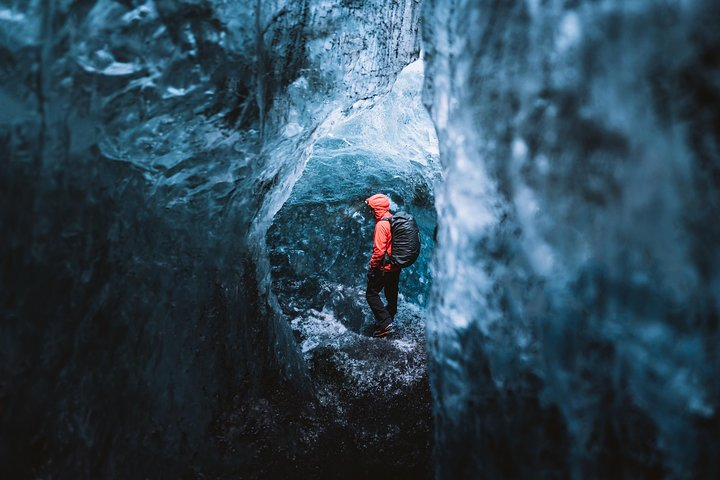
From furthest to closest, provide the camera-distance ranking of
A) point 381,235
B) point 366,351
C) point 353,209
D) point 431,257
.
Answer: point 353,209, point 381,235, point 366,351, point 431,257

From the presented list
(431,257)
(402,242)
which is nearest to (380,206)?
(402,242)

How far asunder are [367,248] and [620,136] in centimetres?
639

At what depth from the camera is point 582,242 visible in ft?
4.68

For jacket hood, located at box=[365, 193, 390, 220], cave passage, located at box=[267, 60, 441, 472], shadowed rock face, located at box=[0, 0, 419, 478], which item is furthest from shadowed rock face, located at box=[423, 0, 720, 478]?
jacket hood, located at box=[365, 193, 390, 220]

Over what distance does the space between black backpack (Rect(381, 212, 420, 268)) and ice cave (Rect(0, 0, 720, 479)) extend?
1.81 m

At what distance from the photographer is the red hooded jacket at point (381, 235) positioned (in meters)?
5.58

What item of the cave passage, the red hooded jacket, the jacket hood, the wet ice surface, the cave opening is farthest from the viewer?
the cave opening

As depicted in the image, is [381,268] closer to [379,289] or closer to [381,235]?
[379,289]

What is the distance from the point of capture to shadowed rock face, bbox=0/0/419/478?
1.99 m

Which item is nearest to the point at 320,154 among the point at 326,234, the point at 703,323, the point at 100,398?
the point at 326,234

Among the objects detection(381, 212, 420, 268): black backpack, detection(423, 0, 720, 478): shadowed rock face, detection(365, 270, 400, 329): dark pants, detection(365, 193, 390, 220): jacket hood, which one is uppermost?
detection(365, 193, 390, 220): jacket hood

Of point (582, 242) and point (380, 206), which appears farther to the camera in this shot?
point (380, 206)

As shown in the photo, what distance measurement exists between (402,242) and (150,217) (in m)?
3.42

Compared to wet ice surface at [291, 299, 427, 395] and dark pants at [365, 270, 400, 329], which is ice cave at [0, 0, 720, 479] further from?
dark pants at [365, 270, 400, 329]
